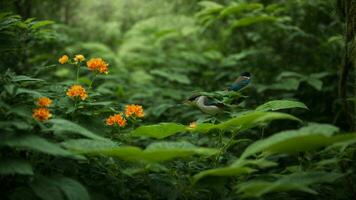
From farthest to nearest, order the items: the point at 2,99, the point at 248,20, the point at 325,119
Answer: the point at 248,20 < the point at 325,119 < the point at 2,99

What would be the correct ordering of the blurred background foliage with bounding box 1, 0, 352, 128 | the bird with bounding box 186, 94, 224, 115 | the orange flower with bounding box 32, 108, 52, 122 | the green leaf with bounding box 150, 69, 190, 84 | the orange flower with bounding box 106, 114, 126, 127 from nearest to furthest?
the orange flower with bounding box 32, 108, 52, 122, the orange flower with bounding box 106, 114, 126, 127, the bird with bounding box 186, 94, 224, 115, the blurred background foliage with bounding box 1, 0, 352, 128, the green leaf with bounding box 150, 69, 190, 84

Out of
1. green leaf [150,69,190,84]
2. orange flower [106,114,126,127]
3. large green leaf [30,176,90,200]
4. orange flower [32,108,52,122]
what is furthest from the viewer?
green leaf [150,69,190,84]

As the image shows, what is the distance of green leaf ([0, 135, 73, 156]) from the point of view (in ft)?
5.67

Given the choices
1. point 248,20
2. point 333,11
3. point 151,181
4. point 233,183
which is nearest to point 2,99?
point 151,181

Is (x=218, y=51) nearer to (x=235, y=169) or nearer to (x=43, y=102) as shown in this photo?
(x=43, y=102)

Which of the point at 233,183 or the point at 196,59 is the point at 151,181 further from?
the point at 196,59

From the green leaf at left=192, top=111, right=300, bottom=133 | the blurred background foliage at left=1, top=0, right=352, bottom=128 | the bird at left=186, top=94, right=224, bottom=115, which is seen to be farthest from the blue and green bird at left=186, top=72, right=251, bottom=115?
the blurred background foliage at left=1, top=0, right=352, bottom=128

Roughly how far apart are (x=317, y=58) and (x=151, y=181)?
346 centimetres

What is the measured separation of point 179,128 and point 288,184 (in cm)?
67

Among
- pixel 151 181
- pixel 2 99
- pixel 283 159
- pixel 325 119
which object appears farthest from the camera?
pixel 325 119

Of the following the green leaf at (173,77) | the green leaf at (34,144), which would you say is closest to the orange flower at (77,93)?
the green leaf at (34,144)

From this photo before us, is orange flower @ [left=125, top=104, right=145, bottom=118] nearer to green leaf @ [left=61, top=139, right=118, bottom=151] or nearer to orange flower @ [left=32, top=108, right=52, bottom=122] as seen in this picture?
green leaf @ [left=61, top=139, right=118, bottom=151]

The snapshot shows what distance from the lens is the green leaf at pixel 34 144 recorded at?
1.73 meters

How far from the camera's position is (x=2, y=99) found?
2.04 metres
